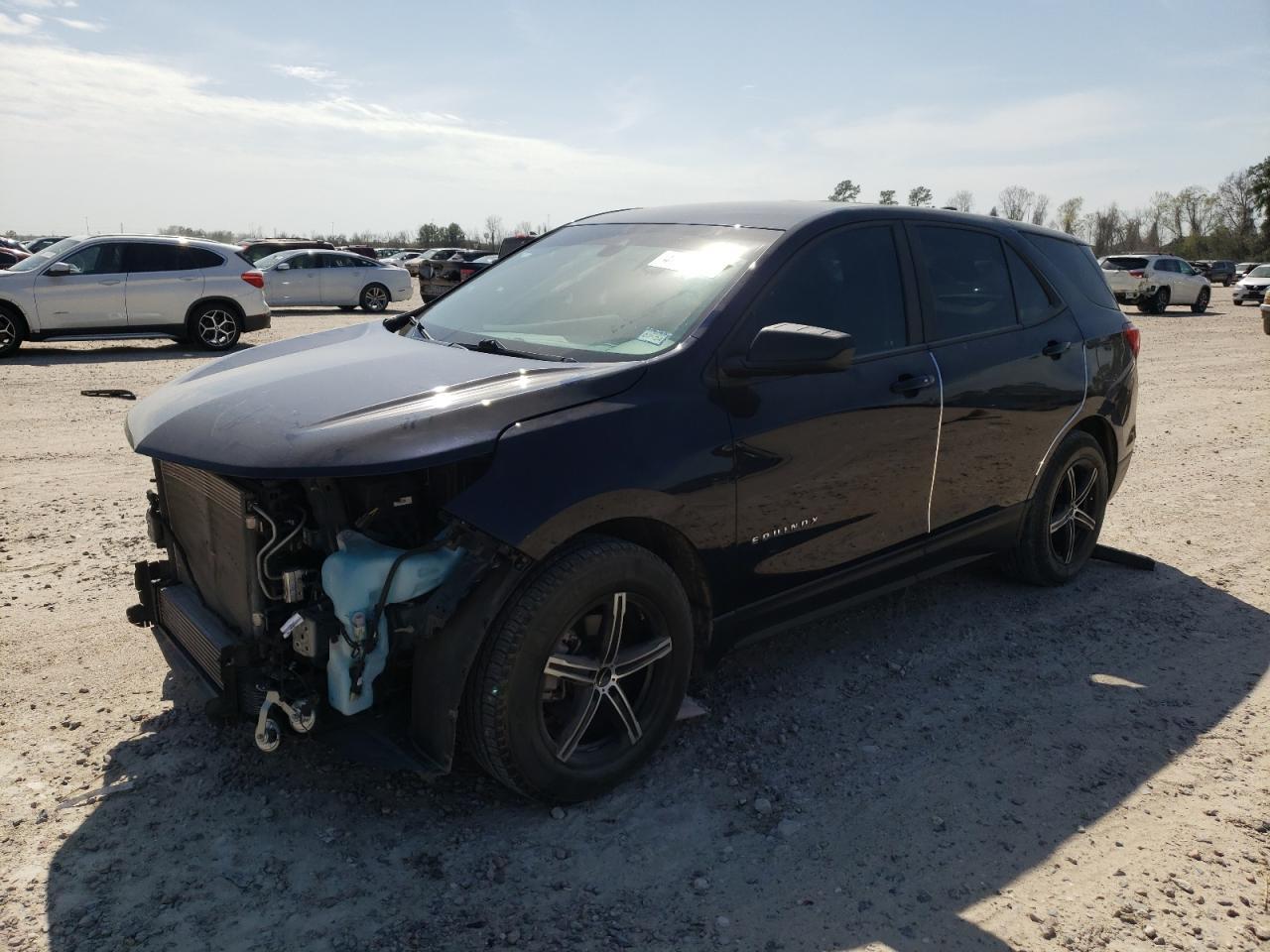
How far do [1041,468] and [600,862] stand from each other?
118 inches

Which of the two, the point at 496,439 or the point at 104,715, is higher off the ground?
the point at 496,439

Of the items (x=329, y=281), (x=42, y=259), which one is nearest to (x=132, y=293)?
(x=42, y=259)

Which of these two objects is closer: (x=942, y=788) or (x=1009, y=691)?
(x=942, y=788)

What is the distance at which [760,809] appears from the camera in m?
3.05

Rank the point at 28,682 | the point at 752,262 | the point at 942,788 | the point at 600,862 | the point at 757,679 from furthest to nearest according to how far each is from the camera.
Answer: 1. the point at 757,679
2. the point at 28,682
3. the point at 752,262
4. the point at 942,788
5. the point at 600,862

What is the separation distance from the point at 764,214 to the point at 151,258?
1288 centimetres

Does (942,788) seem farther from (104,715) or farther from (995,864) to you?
(104,715)

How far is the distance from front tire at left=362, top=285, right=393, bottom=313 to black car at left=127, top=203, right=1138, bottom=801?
64.6ft

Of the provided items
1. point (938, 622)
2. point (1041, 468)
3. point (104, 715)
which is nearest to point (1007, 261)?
point (1041, 468)

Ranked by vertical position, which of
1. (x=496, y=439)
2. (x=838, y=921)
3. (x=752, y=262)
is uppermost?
(x=752, y=262)

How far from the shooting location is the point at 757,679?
3947mm

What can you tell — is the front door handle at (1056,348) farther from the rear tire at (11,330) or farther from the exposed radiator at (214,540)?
the rear tire at (11,330)

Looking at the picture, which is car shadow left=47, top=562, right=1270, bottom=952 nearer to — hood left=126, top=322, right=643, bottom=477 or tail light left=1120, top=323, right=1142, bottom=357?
hood left=126, top=322, right=643, bottom=477

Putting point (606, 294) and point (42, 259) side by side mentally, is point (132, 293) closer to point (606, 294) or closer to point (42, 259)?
point (42, 259)
